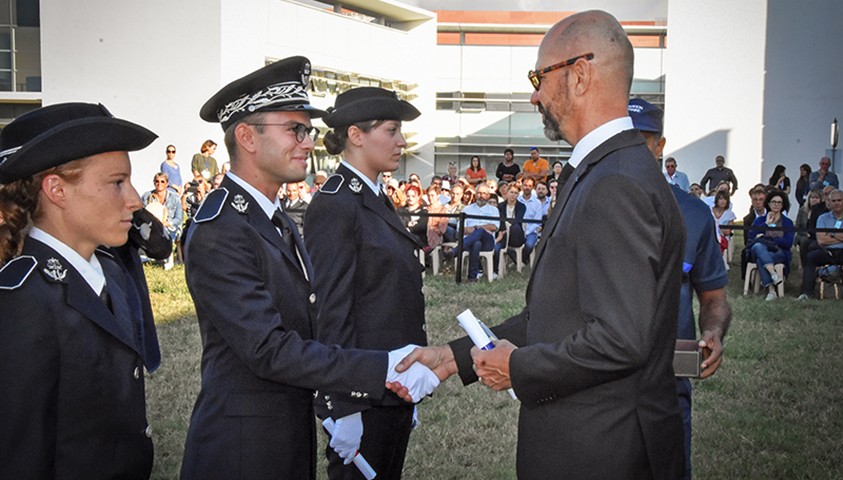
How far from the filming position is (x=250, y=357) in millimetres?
2814

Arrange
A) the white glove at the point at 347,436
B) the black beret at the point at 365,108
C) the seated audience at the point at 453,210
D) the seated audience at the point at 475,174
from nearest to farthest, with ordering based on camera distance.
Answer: the white glove at the point at 347,436
the black beret at the point at 365,108
the seated audience at the point at 453,210
the seated audience at the point at 475,174

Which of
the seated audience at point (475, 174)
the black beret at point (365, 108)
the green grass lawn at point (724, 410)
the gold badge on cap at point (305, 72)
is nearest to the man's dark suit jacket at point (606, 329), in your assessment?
the gold badge on cap at point (305, 72)

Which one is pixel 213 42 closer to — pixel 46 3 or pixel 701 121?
pixel 46 3

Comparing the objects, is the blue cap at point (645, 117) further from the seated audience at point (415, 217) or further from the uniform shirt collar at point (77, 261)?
the seated audience at point (415, 217)

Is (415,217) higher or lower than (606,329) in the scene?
lower

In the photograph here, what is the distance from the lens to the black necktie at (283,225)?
317cm

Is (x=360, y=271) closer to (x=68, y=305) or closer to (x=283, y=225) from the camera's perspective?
(x=283, y=225)

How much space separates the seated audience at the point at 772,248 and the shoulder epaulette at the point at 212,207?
11.5 metres

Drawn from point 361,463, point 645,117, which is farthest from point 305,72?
point 361,463

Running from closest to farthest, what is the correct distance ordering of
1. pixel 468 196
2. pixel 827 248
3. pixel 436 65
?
pixel 827 248 → pixel 468 196 → pixel 436 65

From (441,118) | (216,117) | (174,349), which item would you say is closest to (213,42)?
(441,118)

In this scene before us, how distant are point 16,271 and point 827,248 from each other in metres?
12.9

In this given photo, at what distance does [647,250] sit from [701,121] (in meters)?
31.1

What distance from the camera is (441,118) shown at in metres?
39.3
